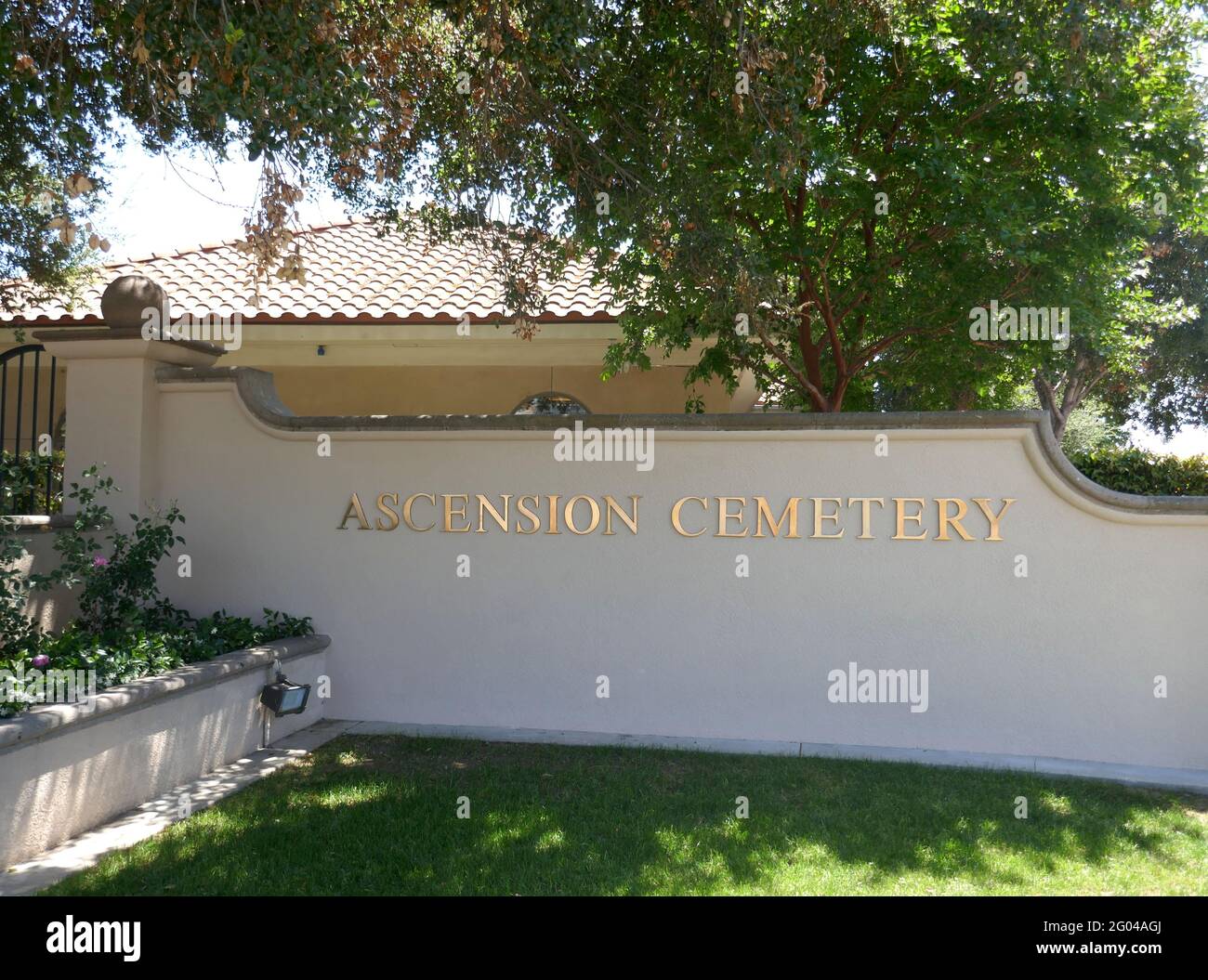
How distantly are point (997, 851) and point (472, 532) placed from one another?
164 inches

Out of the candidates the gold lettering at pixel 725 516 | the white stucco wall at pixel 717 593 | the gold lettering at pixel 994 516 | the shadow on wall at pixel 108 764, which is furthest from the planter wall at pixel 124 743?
the gold lettering at pixel 994 516

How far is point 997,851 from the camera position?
489cm

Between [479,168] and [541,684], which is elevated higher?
[479,168]

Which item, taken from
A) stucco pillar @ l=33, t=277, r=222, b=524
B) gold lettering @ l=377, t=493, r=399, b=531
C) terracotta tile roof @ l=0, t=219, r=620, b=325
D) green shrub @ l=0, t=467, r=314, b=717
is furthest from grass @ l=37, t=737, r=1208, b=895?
terracotta tile roof @ l=0, t=219, r=620, b=325

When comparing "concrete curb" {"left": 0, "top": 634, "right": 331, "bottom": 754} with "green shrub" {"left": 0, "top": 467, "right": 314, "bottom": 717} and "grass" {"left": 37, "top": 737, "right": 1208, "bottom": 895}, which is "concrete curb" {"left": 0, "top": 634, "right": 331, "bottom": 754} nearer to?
"green shrub" {"left": 0, "top": 467, "right": 314, "bottom": 717}

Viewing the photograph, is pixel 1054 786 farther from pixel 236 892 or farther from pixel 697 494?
pixel 236 892

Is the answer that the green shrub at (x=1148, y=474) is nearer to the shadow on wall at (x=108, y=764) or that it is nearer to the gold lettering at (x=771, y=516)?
the gold lettering at (x=771, y=516)

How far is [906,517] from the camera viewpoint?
677 centimetres

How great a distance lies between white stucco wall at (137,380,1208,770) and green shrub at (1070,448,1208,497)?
10.9 feet

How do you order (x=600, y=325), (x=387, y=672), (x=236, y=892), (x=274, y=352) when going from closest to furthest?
1. (x=236, y=892)
2. (x=387, y=672)
3. (x=600, y=325)
4. (x=274, y=352)

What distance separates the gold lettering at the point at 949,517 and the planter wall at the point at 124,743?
467 cm

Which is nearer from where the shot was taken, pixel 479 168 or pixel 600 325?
pixel 479 168

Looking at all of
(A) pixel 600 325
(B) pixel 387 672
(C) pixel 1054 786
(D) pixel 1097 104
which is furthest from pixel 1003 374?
(B) pixel 387 672

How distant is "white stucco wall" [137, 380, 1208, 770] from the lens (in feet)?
21.4
